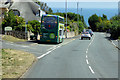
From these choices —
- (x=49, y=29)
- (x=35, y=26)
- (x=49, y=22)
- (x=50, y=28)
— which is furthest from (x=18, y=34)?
(x=49, y=22)

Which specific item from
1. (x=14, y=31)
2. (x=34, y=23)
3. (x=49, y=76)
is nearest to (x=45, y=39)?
(x=14, y=31)

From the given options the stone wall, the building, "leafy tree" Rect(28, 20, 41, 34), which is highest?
the building

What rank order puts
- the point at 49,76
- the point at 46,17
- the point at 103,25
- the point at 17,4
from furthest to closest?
the point at 103,25
the point at 17,4
the point at 46,17
the point at 49,76

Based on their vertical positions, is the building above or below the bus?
above

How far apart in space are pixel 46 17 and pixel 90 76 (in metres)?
24.6

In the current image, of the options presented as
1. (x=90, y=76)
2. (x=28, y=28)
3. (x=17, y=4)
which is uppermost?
(x=17, y=4)

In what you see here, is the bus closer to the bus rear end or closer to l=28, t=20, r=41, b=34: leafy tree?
the bus rear end

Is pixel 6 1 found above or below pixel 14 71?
above

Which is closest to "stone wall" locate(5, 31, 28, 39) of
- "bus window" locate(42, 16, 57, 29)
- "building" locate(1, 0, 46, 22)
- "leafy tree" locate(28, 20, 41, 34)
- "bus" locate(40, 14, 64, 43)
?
"leafy tree" locate(28, 20, 41, 34)

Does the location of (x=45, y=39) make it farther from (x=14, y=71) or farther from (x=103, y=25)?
(x=103, y=25)

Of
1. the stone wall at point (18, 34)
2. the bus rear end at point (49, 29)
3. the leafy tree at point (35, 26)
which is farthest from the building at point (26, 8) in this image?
the bus rear end at point (49, 29)

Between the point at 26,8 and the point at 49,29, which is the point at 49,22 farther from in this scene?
the point at 26,8

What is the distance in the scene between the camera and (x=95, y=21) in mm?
166250

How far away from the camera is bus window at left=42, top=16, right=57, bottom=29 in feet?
122
